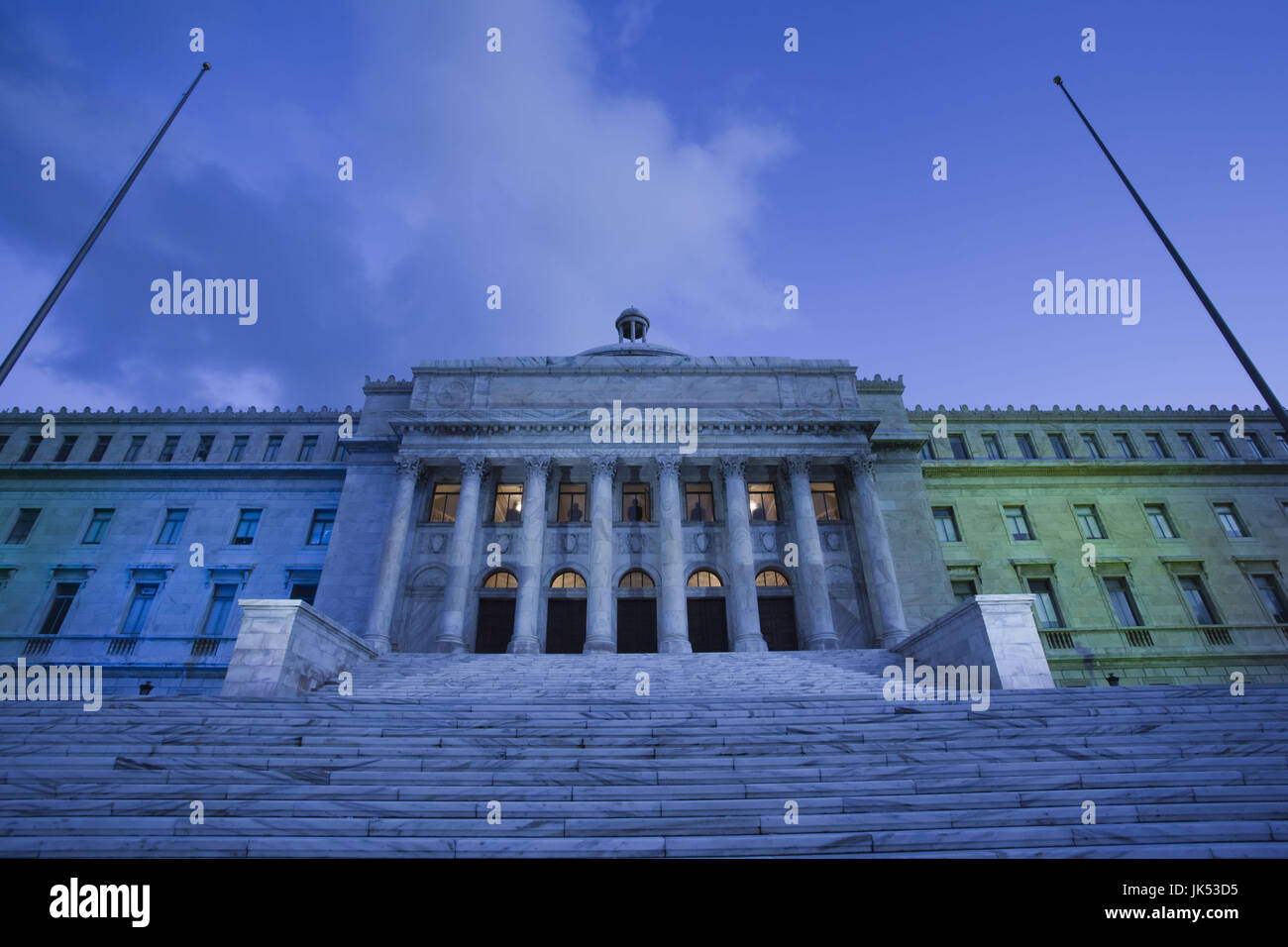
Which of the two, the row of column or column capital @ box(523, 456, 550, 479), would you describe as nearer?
the row of column

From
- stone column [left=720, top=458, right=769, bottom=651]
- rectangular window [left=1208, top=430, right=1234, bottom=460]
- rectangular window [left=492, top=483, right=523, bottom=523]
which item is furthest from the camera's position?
rectangular window [left=1208, top=430, right=1234, bottom=460]

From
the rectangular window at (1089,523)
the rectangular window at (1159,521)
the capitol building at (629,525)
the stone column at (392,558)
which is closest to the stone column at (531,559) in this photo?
the capitol building at (629,525)

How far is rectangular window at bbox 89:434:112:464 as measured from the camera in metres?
39.6

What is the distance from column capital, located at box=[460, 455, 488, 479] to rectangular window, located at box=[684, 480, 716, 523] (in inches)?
421

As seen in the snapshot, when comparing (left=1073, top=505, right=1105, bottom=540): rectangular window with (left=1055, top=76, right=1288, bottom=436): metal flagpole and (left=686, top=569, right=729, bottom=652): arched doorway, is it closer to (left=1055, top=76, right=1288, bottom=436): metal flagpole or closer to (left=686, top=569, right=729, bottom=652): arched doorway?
(left=686, top=569, right=729, bottom=652): arched doorway

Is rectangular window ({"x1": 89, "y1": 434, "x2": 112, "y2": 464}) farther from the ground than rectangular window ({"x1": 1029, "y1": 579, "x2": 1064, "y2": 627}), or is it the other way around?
rectangular window ({"x1": 89, "y1": 434, "x2": 112, "y2": 464})

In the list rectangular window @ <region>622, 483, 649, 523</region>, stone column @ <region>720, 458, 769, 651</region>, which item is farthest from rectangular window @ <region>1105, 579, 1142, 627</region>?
rectangular window @ <region>622, 483, 649, 523</region>

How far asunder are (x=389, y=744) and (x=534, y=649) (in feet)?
53.6

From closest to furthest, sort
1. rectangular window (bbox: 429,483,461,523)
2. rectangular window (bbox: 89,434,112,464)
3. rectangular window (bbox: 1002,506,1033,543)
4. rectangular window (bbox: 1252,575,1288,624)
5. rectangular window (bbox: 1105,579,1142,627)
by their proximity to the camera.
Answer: rectangular window (bbox: 429,483,461,523), rectangular window (bbox: 1105,579,1142,627), rectangular window (bbox: 1252,575,1288,624), rectangular window (bbox: 1002,506,1033,543), rectangular window (bbox: 89,434,112,464)

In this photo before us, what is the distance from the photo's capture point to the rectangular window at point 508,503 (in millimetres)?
33375

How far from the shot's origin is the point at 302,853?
786cm

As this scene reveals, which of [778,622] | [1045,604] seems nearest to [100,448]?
[778,622]
